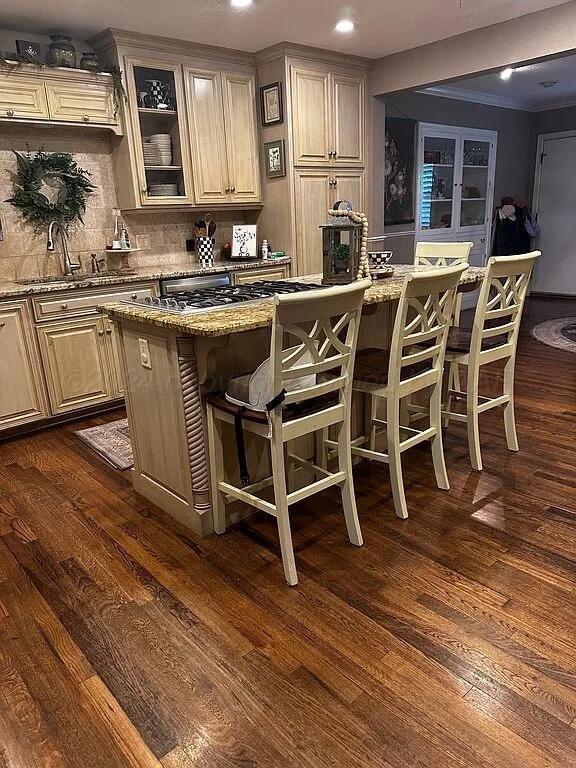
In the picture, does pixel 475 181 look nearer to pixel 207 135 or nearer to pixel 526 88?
pixel 526 88

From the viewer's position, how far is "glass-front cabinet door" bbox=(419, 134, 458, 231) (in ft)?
20.8

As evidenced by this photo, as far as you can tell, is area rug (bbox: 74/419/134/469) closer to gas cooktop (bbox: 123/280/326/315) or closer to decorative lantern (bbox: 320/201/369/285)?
gas cooktop (bbox: 123/280/326/315)

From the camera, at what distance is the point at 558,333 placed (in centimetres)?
591

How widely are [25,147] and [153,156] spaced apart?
2.93 ft

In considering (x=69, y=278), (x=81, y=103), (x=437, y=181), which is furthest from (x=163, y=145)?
(x=437, y=181)

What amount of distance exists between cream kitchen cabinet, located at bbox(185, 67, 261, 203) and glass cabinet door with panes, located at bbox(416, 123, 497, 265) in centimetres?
234

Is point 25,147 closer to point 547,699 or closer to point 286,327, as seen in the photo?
point 286,327

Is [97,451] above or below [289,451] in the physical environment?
below

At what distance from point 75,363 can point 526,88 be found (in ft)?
20.3

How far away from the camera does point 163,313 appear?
222 centimetres

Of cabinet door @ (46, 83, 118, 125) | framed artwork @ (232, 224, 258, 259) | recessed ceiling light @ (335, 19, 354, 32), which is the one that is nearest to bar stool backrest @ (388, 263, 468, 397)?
recessed ceiling light @ (335, 19, 354, 32)

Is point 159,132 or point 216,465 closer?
point 216,465

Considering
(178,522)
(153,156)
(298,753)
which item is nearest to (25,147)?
(153,156)

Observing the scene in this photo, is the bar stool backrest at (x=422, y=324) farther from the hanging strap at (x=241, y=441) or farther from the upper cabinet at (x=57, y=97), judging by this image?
the upper cabinet at (x=57, y=97)
